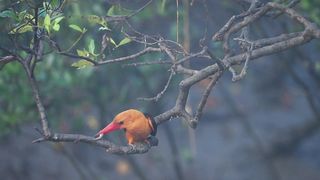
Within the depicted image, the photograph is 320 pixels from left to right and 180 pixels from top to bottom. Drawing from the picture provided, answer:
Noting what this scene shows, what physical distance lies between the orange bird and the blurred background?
0.83 metres

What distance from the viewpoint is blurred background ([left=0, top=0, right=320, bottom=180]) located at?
17.4ft

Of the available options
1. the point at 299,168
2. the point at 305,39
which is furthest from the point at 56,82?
the point at 299,168

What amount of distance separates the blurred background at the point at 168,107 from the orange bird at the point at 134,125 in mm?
835

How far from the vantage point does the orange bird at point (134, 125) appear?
316 centimetres

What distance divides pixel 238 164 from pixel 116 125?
17.5ft

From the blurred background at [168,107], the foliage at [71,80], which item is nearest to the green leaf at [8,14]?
the blurred background at [168,107]

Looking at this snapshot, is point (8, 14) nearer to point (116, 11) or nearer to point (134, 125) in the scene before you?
point (134, 125)

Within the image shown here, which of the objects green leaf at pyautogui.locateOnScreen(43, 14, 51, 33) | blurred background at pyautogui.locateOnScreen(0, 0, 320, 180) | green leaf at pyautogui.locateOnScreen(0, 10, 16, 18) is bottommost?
blurred background at pyautogui.locateOnScreen(0, 0, 320, 180)

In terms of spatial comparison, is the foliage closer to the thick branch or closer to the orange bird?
the orange bird

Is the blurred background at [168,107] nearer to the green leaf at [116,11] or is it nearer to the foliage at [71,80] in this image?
the foliage at [71,80]

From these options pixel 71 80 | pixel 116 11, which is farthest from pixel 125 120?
pixel 71 80

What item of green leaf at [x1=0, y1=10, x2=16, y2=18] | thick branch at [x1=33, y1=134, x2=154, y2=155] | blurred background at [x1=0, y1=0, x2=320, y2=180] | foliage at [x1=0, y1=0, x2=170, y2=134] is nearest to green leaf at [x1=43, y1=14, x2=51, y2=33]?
green leaf at [x1=0, y1=10, x2=16, y2=18]

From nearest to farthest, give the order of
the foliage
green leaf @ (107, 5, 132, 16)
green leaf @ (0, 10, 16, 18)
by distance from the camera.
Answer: green leaf @ (0, 10, 16, 18)
green leaf @ (107, 5, 132, 16)
the foliage

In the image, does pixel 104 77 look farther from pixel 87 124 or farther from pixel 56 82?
pixel 87 124
